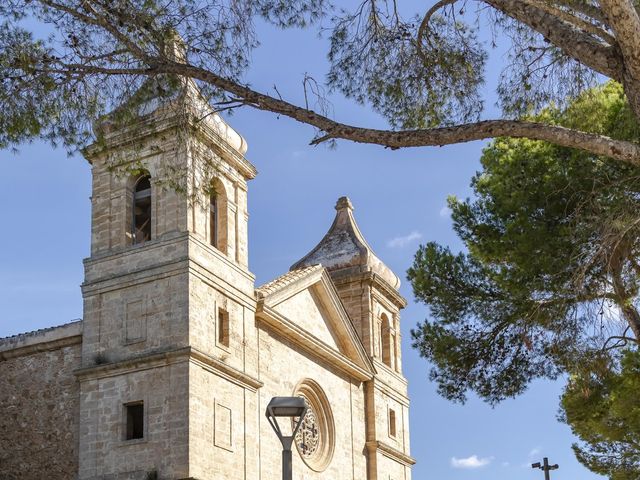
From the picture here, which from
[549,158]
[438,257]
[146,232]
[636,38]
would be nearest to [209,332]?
[146,232]

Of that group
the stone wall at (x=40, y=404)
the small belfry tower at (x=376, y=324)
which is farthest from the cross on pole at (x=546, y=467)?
the stone wall at (x=40, y=404)

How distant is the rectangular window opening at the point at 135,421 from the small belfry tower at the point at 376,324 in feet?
23.8

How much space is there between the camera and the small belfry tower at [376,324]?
87.6 ft

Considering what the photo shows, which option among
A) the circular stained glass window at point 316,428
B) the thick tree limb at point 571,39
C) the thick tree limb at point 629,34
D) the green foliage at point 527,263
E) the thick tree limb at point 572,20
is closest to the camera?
the thick tree limb at point 629,34

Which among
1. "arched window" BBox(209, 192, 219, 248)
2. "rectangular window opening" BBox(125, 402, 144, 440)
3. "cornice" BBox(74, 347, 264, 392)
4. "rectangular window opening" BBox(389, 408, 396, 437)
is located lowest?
"rectangular window opening" BBox(125, 402, 144, 440)

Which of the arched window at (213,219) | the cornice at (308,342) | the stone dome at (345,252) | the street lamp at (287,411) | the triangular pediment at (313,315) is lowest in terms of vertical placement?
the street lamp at (287,411)

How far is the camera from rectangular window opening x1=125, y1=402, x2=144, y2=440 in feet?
66.2

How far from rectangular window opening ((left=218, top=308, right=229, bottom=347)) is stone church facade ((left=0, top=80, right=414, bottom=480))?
3 cm

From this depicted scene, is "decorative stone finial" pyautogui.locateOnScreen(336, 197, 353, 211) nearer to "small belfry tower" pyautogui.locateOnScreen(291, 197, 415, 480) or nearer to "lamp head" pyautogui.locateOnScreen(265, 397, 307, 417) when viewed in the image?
"small belfry tower" pyautogui.locateOnScreen(291, 197, 415, 480)

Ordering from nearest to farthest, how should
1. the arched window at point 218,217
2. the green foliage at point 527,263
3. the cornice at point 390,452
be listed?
1. the green foliage at point 527,263
2. the arched window at point 218,217
3. the cornice at point 390,452

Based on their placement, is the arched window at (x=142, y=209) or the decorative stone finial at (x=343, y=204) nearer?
the arched window at (x=142, y=209)

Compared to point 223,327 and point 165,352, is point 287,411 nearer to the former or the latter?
point 165,352

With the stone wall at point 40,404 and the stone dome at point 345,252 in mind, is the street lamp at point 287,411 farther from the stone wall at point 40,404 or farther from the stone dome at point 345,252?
the stone dome at point 345,252

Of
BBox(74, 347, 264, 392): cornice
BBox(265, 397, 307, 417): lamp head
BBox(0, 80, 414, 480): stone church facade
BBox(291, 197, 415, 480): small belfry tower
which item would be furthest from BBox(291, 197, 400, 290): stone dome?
BBox(265, 397, 307, 417): lamp head
